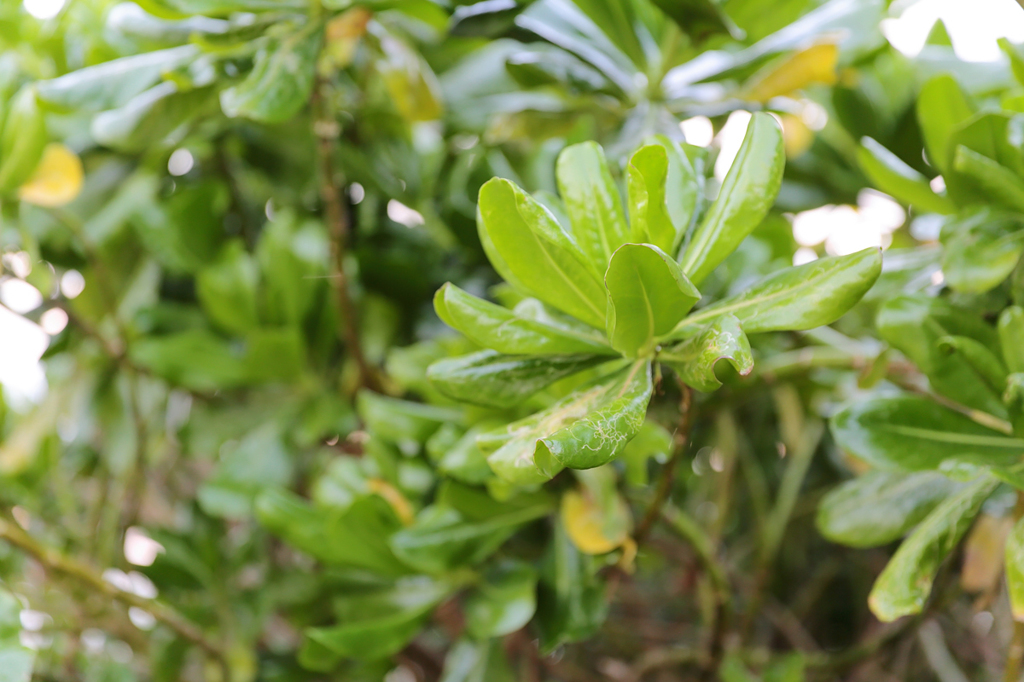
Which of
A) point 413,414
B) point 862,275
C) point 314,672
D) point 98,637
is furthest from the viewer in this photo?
point 98,637

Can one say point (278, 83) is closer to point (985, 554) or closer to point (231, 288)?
point (231, 288)

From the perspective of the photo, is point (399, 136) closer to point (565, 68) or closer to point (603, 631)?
point (565, 68)

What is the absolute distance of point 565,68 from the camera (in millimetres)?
548

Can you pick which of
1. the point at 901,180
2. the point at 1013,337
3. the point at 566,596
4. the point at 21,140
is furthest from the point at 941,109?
the point at 21,140

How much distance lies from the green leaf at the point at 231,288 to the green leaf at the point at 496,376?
0.38 m

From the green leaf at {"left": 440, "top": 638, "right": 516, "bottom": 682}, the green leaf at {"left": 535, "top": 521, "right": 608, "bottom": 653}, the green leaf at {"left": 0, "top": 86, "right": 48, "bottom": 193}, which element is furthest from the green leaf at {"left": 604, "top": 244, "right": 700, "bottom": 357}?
the green leaf at {"left": 0, "top": 86, "right": 48, "bottom": 193}

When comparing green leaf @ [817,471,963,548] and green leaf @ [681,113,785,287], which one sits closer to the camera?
green leaf @ [681,113,785,287]

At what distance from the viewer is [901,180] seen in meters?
0.49

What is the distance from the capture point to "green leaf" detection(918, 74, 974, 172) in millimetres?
442

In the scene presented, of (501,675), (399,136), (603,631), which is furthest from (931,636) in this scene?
(399,136)

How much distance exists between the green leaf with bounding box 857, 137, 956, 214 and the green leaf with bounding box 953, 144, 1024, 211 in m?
0.10

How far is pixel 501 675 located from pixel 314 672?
24cm

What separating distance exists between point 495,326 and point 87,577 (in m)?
0.49

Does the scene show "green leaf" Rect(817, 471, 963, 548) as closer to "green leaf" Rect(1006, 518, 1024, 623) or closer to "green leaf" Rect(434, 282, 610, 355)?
"green leaf" Rect(1006, 518, 1024, 623)
